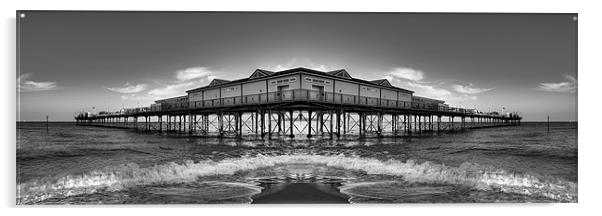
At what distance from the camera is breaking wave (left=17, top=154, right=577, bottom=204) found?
4.48 meters

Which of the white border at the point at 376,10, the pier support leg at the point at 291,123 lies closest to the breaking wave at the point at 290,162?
the white border at the point at 376,10

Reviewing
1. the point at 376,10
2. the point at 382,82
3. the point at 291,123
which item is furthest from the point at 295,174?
the point at 376,10

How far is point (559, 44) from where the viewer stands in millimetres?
4895

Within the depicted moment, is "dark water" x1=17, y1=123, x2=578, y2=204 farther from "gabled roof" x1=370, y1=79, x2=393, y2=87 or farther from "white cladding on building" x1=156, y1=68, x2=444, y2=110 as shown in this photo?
"gabled roof" x1=370, y1=79, x2=393, y2=87

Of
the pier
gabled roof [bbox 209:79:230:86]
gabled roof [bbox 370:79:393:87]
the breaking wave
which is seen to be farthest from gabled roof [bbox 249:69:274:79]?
gabled roof [bbox 370:79:393:87]

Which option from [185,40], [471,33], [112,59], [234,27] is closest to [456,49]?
[471,33]

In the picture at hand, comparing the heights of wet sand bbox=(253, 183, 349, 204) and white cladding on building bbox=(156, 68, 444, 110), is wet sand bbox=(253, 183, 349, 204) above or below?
below

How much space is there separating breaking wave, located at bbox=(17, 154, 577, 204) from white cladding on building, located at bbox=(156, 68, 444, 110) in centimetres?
100

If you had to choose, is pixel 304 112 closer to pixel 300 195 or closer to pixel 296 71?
pixel 296 71

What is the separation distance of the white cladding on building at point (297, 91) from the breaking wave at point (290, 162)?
3.29 feet

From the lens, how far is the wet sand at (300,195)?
175 inches

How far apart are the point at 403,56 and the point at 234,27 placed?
7.51ft
